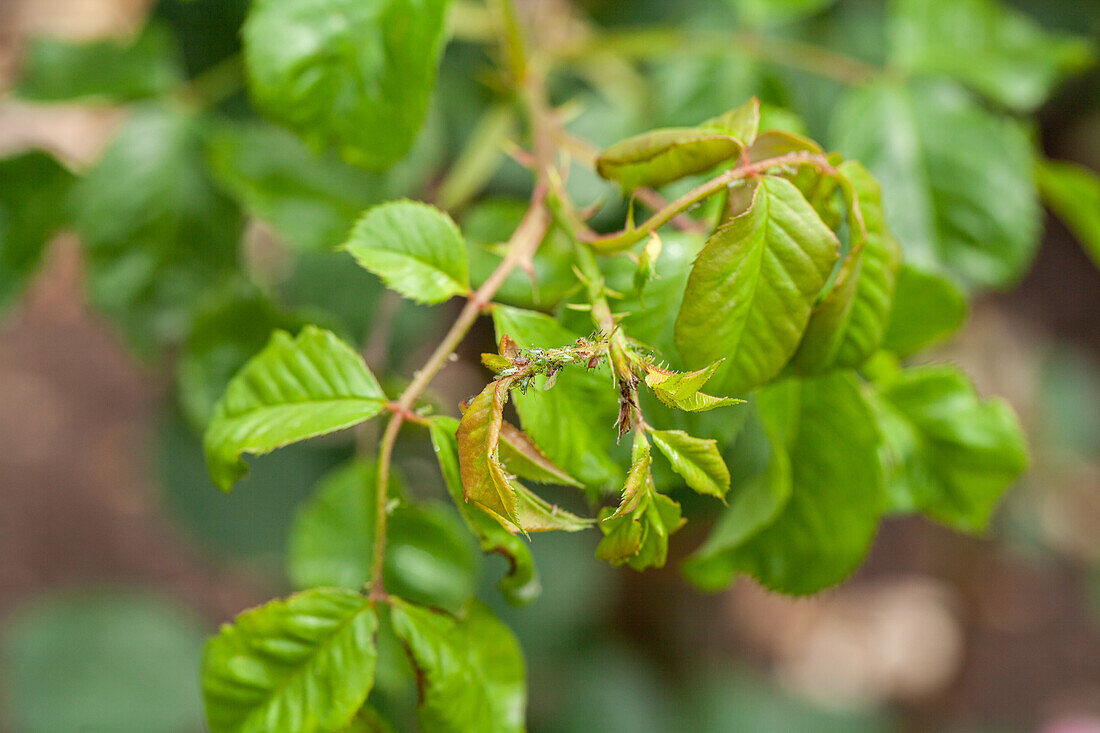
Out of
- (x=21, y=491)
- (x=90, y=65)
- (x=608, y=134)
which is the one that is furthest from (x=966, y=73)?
(x=21, y=491)

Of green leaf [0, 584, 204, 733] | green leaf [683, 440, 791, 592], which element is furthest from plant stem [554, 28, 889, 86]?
green leaf [0, 584, 204, 733]

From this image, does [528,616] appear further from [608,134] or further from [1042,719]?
[1042,719]

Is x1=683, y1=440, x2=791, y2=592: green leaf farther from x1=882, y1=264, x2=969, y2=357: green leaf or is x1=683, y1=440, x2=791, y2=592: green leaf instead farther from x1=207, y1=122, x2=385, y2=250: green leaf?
x1=207, y1=122, x2=385, y2=250: green leaf

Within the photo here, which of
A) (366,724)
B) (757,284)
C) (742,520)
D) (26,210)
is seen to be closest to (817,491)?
(742,520)

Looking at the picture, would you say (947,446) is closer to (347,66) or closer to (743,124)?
(743,124)

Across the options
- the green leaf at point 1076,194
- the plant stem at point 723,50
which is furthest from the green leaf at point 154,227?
the green leaf at point 1076,194

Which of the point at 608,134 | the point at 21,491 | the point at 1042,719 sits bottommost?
the point at 1042,719
